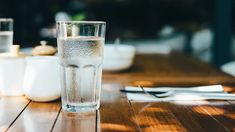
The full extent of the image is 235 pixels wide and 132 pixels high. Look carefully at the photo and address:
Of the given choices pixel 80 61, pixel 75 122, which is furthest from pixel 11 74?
pixel 75 122

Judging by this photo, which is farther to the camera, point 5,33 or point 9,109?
point 5,33

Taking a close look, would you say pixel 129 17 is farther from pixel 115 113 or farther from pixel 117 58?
pixel 115 113

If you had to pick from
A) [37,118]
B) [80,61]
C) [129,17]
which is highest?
[129,17]

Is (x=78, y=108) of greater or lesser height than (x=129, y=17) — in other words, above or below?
below

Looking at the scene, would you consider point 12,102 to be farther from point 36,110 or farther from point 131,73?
point 131,73

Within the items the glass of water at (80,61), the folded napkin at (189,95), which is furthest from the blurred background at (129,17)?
the glass of water at (80,61)

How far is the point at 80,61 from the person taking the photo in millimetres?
994

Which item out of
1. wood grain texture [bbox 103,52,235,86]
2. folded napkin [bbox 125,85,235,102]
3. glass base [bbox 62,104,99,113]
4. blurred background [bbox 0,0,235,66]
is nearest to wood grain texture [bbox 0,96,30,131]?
glass base [bbox 62,104,99,113]

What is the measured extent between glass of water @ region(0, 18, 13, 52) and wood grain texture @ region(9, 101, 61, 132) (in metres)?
0.40

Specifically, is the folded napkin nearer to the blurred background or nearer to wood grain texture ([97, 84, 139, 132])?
wood grain texture ([97, 84, 139, 132])

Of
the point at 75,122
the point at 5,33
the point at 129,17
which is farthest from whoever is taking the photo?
the point at 129,17

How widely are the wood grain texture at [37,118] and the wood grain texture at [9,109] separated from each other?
0.04 ft

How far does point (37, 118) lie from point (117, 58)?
0.81 m

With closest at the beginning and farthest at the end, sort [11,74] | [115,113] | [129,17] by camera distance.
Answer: [115,113] → [11,74] → [129,17]
